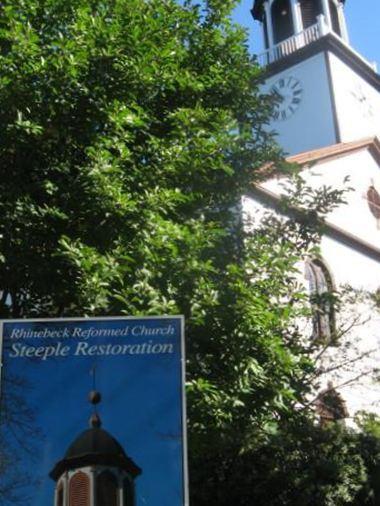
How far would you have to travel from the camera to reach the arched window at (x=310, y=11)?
32.1m

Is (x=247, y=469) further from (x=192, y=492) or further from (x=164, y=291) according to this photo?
(x=164, y=291)

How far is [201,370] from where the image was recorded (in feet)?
23.8

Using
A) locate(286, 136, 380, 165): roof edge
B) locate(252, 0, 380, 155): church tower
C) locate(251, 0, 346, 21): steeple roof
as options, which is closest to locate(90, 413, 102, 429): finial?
locate(286, 136, 380, 165): roof edge

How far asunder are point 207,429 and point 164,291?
1.48m

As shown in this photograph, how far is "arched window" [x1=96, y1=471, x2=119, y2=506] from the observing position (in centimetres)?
396

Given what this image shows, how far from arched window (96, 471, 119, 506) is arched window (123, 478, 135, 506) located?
2.1 inches

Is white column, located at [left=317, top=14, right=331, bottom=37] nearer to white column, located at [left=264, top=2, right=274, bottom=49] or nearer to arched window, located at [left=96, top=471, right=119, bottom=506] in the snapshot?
white column, located at [left=264, top=2, right=274, bottom=49]

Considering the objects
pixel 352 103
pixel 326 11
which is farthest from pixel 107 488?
pixel 326 11

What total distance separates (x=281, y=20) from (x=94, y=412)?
31831mm

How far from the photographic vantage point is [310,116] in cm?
2908

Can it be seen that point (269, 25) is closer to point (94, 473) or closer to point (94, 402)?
point (94, 402)

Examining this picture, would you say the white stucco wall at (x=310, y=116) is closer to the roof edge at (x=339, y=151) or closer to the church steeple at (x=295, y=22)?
the church steeple at (x=295, y=22)

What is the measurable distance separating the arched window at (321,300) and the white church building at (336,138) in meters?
0.05

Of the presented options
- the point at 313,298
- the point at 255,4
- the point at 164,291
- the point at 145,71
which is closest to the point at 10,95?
the point at 145,71
